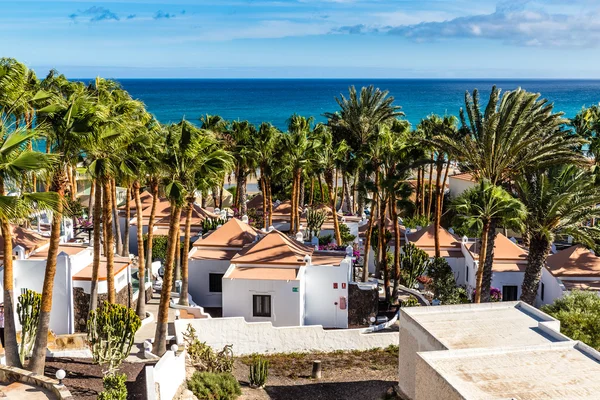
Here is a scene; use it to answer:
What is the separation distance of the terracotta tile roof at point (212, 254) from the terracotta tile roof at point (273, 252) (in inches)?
48.9

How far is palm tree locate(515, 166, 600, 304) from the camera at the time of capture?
86.5 feet

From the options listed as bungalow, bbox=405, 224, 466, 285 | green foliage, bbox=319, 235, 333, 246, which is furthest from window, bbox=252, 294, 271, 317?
green foliage, bbox=319, 235, 333, 246

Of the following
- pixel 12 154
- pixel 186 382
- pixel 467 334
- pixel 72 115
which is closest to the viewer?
pixel 12 154

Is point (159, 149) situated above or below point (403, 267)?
above

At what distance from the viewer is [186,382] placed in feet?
70.5

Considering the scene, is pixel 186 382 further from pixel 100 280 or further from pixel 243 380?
pixel 100 280

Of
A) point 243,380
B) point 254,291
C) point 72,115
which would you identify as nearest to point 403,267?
point 254,291

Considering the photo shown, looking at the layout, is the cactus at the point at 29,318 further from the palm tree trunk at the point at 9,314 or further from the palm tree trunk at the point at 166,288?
the palm tree trunk at the point at 166,288

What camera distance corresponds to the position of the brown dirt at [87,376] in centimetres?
1984

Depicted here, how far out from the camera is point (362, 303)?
29.6 metres

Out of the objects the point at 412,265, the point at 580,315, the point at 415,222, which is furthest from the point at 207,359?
the point at 415,222

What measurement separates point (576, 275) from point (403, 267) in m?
8.62

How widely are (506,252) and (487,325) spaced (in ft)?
44.6

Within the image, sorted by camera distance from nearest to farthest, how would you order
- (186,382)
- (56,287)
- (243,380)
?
(186,382) → (243,380) → (56,287)
